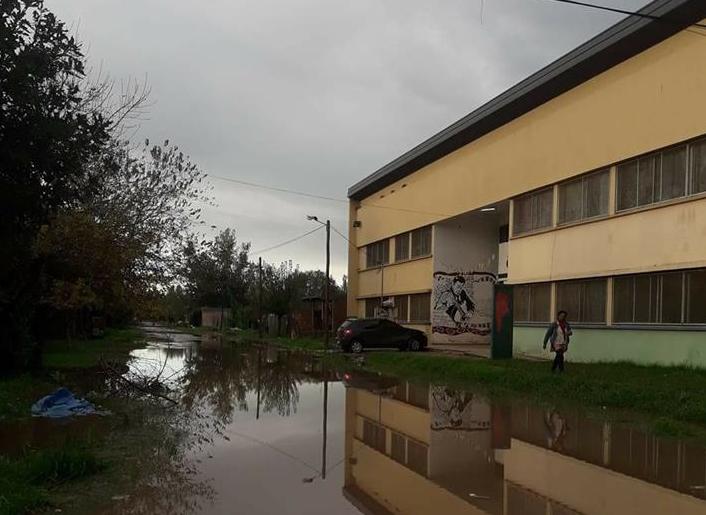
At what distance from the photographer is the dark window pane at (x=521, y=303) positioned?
87.1 feet

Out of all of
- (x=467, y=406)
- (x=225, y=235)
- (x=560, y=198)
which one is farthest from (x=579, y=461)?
(x=225, y=235)

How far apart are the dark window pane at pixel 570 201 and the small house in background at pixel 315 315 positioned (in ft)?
91.9

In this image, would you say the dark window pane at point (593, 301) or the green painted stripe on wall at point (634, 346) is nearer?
the green painted stripe on wall at point (634, 346)

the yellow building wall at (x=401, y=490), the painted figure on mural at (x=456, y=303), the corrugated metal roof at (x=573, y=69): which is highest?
the corrugated metal roof at (x=573, y=69)

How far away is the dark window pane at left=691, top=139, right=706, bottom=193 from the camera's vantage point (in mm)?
18188

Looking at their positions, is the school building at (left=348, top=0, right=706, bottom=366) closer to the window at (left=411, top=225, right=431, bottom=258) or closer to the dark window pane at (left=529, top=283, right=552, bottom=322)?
the dark window pane at (left=529, top=283, right=552, bottom=322)

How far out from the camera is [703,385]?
15133mm

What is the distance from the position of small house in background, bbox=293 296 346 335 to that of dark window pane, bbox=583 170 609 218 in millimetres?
29395

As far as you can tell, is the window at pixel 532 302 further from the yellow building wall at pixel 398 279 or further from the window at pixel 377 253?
the window at pixel 377 253

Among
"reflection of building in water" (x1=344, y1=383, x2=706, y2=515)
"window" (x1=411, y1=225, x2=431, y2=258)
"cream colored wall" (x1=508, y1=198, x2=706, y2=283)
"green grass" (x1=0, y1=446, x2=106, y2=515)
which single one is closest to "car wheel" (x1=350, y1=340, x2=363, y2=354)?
"window" (x1=411, y1=225, x2=431, y2=258)

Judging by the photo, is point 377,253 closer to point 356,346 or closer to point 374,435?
point 356,346

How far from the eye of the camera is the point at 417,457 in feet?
31.8

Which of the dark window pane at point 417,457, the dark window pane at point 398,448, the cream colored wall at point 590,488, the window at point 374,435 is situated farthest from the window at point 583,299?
the cream colored wall at point 590,488

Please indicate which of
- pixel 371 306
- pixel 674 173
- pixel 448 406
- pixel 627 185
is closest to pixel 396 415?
pixel 448 406
